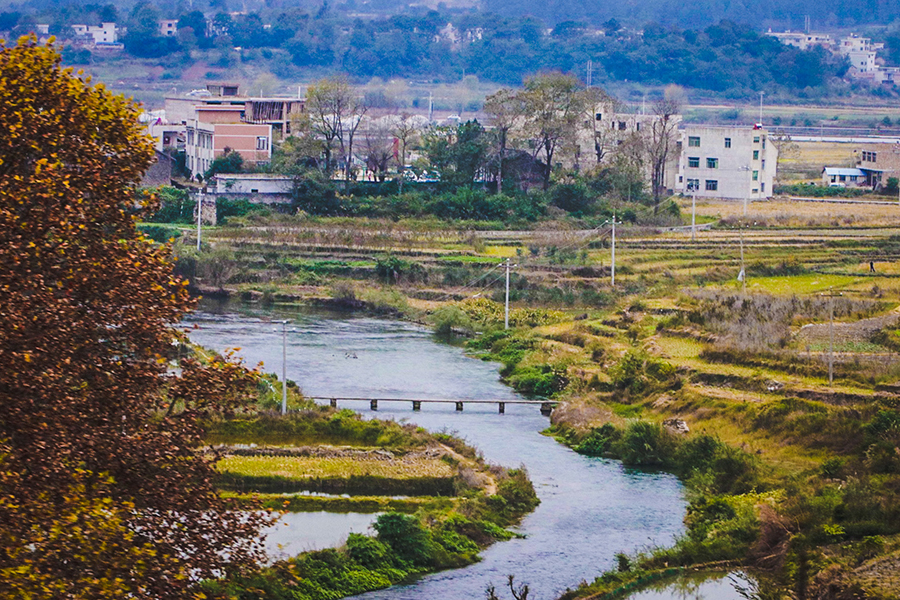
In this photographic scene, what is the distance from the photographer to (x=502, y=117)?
53938mm

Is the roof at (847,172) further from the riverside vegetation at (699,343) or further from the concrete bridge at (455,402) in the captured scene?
the concrete bridge at (455,402)

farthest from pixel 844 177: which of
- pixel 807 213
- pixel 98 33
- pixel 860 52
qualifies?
pixel 860 52

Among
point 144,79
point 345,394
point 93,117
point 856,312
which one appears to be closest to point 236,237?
point 345,394

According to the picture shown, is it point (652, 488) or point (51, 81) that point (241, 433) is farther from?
point (51, 81)

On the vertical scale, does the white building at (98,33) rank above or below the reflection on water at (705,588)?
above

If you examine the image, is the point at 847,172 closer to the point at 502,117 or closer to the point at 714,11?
the point at 502,117

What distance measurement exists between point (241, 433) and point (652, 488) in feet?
24.2

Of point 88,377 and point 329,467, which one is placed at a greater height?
point 88,377

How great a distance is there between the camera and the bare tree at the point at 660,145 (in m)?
54.8

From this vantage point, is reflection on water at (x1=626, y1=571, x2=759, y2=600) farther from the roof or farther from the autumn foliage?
the roof

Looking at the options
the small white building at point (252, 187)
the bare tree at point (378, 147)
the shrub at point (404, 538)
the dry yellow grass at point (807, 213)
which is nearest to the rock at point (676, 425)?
the shrub at point (404, 538)

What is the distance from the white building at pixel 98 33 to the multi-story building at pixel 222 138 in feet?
175

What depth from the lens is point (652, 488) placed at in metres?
23.1

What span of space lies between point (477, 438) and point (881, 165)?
146ft
